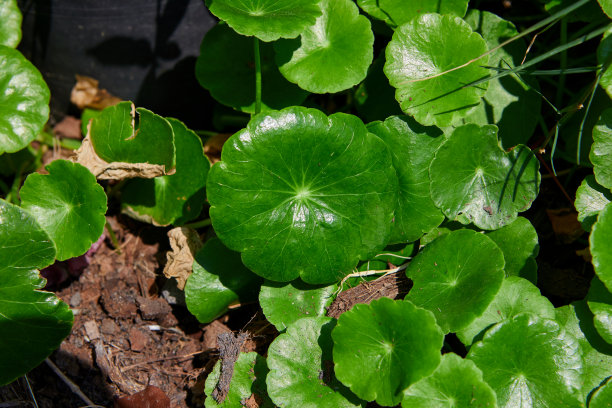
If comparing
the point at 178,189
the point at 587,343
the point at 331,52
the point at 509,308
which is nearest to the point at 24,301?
the point at 178,189

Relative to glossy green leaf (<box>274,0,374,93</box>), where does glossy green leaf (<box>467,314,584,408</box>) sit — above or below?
below

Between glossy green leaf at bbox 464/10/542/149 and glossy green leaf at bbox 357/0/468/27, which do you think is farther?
glossy green leaf at bbox 464/10/542/149

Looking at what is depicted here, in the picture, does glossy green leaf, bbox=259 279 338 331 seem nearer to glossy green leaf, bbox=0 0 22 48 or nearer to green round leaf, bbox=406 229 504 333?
green round leaf, bbox=406 229 504 333

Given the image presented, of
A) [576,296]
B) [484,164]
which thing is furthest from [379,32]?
[576,296]

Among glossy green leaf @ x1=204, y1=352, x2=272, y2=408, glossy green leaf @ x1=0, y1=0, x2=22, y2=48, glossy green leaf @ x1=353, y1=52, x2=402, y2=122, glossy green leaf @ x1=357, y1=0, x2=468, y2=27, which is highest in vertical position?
glossy green leaf @ x1=357, y1=0, x2=468, y2=27

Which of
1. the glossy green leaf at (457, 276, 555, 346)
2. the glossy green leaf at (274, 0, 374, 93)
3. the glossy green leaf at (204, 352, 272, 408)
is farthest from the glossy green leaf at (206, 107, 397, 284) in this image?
the glossy green leaf at (457, 276, 555, 346)

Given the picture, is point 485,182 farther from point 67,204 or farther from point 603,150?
point 67,204

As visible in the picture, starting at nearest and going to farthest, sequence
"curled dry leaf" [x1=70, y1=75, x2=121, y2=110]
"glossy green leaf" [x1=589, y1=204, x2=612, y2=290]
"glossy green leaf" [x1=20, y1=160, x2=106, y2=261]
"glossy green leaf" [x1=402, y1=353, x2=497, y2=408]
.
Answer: "glossy green leaf" [x1=402, y1=353, x2=497, y2=408] < "glossy green leaf" [x1=589, y1=204, x2=612, y2=290] < "glossy green leaf" [x1=20, y1=160, x2=106, y2=261] < "curled dry leaf" [x1=70, y1=75, x2=121, y2=110]

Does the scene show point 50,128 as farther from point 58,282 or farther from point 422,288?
point 422,288
